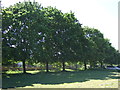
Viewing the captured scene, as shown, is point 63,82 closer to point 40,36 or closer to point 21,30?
point 40,36

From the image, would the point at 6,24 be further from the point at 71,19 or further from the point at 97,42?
the point at 97,42

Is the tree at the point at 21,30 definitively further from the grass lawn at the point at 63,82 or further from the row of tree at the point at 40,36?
the grass lawn at the point at 63,82

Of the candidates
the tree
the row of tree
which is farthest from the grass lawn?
the tree

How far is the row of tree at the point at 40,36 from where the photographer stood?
925 inches

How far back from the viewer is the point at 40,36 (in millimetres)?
26297

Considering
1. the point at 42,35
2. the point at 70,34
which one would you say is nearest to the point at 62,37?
the point at 70,34

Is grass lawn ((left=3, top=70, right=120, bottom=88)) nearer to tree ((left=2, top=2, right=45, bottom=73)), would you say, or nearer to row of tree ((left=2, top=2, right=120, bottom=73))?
row of tree ((left=2, top=2, right=120, bottom=73))

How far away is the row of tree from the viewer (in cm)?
2350

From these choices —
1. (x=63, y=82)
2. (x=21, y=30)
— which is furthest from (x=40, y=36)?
(x=63, y=82)

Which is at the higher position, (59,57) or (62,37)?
(62,37)

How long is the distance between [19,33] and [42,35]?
173 inches

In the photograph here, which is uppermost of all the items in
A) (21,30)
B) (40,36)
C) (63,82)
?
(21,30)

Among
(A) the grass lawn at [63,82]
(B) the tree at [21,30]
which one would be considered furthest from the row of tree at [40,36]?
(A) the grass lawn at [63,82]

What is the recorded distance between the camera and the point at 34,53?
80.0ft
